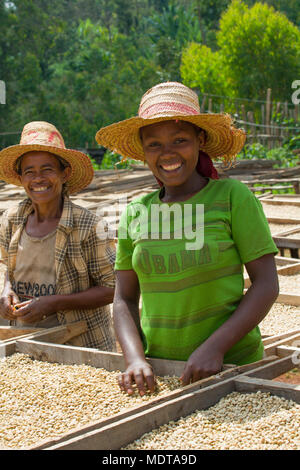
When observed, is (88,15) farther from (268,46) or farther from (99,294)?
(99,294)

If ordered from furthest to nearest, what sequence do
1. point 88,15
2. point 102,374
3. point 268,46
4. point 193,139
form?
point 88,15 → point 268,46 → point 102,374 → point 193,139

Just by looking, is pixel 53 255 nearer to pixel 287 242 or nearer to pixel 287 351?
pixel 287 351

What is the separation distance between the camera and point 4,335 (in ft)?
8.61

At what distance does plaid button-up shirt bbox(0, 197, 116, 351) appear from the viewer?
256 centimetres

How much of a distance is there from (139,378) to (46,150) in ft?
3.96

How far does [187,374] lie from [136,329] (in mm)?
306

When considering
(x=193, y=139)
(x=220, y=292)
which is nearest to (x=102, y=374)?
(x=220, y=292)

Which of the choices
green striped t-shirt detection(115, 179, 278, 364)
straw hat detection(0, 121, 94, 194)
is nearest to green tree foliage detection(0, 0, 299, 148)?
straw hat detection(0, 121, 94, 194)

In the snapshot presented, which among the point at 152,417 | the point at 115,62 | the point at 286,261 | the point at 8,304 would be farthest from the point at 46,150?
the point at 115,62

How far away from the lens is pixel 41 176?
2.57 m

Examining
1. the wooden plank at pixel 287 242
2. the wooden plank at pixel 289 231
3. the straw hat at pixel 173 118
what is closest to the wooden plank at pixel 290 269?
the wooden plank at pixel 287 242

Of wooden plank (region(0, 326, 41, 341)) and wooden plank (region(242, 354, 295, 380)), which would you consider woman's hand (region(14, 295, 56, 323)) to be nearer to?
wooden plank (region(0, 326, 41, 341))

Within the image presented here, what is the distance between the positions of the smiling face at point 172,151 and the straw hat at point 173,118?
0.11 feet

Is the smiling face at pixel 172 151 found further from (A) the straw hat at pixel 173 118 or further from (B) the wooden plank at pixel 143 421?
(B) the wooden plank at pixel 143 421
